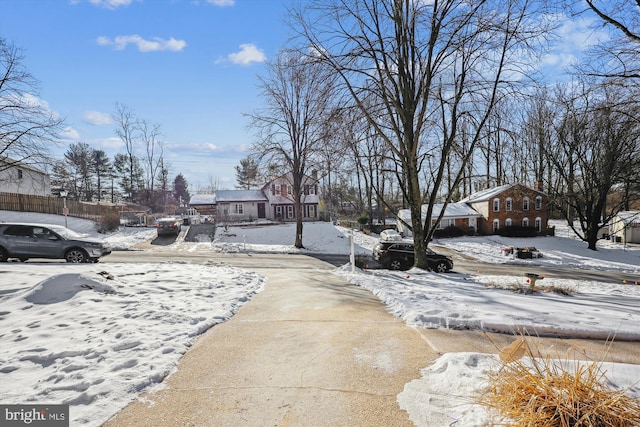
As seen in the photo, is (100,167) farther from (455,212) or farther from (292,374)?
(292,374)

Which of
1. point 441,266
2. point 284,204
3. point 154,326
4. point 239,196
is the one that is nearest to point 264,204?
point 284,204

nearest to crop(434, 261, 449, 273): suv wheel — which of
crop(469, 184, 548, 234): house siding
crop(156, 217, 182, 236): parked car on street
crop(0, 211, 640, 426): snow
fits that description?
crop(0, 211, 640, 426): snow

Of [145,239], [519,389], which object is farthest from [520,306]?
[145,239]

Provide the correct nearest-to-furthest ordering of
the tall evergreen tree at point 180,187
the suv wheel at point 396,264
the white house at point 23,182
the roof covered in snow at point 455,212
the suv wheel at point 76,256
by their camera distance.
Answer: the suv wheel at point 76,256 < the suv wheel at point 396,264 < the white house at point 23,182 < the roof covered in snow at point 455,212 < the tall evergreen tree at point 180,187

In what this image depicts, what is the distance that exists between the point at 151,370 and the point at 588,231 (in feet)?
128

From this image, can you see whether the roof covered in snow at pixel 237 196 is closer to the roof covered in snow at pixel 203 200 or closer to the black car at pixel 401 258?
the roof covered in snow at pixel 203 200

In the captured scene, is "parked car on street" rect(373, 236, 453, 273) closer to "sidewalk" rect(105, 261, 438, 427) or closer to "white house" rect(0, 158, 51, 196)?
"sidewalk" rect(105, 261, 438, 427)

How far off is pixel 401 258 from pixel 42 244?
15.9 m

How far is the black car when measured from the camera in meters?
17.8

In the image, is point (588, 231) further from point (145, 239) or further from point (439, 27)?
point (145, 239)

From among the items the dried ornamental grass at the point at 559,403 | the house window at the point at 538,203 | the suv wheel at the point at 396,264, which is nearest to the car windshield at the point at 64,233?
the suv wheel at the point at 396,264

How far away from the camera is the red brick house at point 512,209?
39156 millimetres

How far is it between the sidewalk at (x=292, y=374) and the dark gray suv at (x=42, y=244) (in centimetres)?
1065

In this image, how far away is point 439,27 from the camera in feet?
40.4
